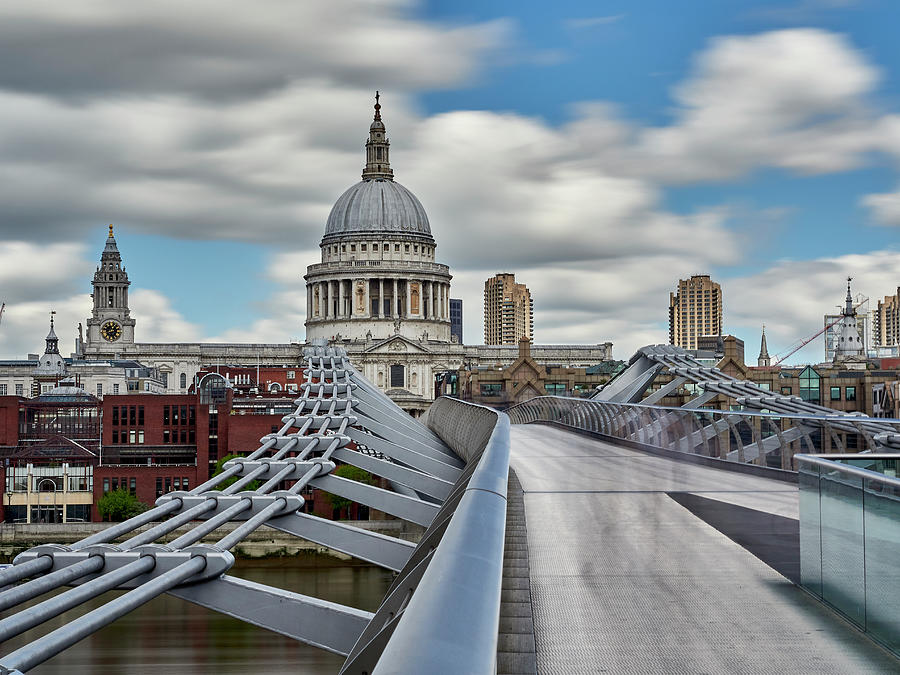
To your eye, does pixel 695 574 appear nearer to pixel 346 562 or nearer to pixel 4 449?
pixel 346 562

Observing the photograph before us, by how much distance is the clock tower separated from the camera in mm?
179000

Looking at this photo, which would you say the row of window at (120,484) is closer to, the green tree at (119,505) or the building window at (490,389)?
the green tree at (119,505)

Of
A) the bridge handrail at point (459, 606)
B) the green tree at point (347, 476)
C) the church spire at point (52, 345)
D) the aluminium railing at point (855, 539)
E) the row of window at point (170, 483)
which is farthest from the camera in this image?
the church spire at point (52, 345)

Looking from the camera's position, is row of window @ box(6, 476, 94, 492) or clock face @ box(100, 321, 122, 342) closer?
row of window @ box(6, 476, 94, 492)

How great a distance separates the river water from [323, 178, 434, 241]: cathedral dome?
115 metres

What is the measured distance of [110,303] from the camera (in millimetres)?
185125

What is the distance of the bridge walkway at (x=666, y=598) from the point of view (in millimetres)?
5738

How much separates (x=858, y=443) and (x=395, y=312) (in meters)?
151

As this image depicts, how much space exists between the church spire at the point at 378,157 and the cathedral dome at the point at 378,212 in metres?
1.65

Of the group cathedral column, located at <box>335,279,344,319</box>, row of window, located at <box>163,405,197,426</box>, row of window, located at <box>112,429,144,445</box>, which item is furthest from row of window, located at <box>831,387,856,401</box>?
cathedral column, located at <box>335,279,344,319</box>

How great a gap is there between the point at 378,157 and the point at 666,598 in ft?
573

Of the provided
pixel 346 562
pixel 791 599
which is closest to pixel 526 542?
pixel 791 599

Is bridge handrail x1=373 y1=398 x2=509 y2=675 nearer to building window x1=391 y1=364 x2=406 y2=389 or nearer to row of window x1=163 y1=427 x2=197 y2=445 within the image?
row of window x1=163 y1=427 x2=197 y2=445

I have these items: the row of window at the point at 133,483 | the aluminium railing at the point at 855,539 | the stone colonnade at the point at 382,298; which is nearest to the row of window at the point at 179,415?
the row of window at the point at 133,483
